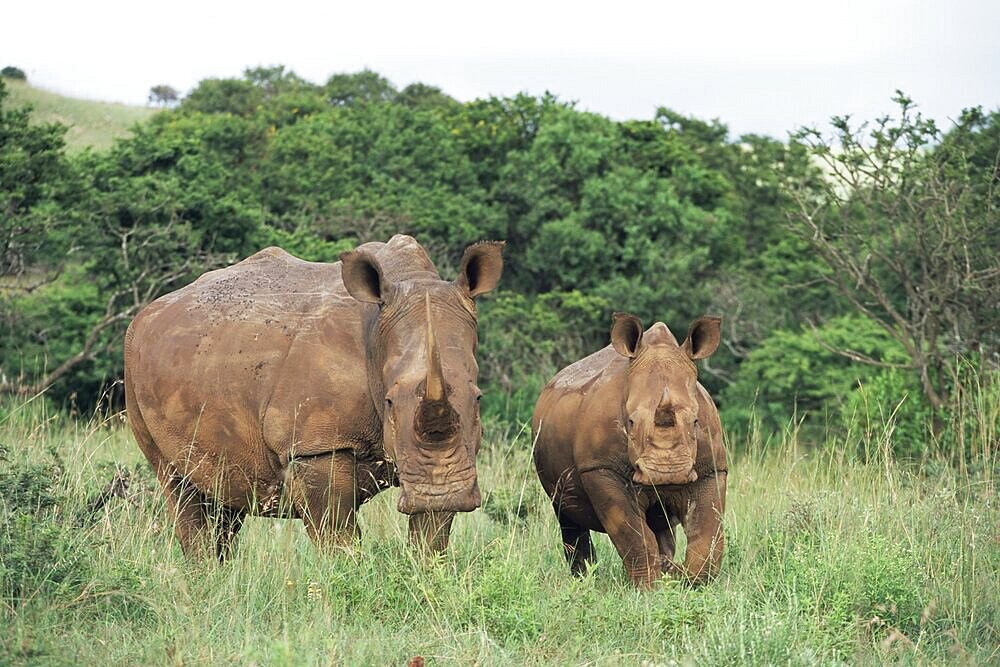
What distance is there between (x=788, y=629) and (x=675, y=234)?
20312 millimetres

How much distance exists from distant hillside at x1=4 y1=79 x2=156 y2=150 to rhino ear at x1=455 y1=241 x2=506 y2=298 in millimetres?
35586

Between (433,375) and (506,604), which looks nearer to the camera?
(433,375)

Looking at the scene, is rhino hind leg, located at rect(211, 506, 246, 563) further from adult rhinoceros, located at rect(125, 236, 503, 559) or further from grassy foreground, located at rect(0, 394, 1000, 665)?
grassy foreground, located at rect(0, 394, 1000, 665)

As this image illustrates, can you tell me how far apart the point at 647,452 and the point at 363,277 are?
1.71 meters

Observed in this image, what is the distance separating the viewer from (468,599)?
20.3ft

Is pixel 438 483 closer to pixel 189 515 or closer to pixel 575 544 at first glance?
pixel 189 515

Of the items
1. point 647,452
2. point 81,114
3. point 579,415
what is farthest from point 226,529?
point 81,114

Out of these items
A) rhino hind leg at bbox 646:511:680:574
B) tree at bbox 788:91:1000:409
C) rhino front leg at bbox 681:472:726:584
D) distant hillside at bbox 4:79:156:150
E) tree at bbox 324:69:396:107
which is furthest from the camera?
distant hillside at bbox 4:79:156:150

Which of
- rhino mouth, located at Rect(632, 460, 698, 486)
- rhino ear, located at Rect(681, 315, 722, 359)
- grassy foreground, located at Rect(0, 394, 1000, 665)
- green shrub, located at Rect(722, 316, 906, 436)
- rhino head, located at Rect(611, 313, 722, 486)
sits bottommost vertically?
green shrub, located at Rect(722, 316, 906, 436)

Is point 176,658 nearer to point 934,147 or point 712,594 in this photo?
point 712,594

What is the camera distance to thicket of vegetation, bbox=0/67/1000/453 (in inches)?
560

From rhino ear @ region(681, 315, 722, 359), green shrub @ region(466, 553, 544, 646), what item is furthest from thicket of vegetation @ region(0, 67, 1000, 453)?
green shrub @ region(466, 553, 544, 646)

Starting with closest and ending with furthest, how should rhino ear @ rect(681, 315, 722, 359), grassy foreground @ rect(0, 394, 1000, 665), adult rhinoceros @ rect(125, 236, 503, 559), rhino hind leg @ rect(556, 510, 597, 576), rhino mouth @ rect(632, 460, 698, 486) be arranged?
grassy foreground @ rect(0, 394, 1000, 665), adult rhinoceros @ rect(125, 236, 503, 559), rhino mouth @ rect(632, 460, 698, 486), rhino ear @ rect(681, 315, 722, 359), rhino hind leg @ rect(556, 510, 597, 576)

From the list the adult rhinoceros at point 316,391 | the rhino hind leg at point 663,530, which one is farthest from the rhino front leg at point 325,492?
the rhino hind leg at point 663,530
